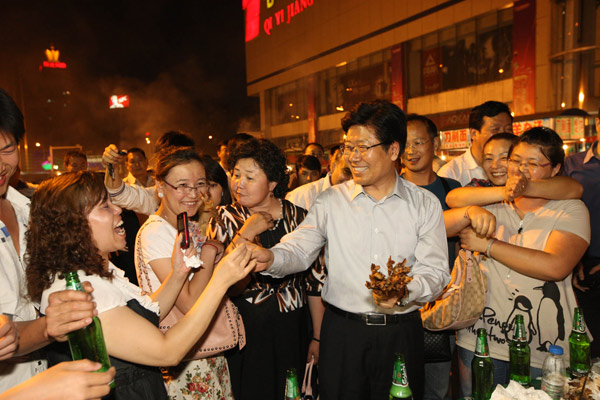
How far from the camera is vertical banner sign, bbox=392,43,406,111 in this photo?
68.3 ft

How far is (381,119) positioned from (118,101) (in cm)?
4560

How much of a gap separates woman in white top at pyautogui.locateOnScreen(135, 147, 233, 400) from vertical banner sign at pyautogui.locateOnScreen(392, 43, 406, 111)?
19537 millimetres

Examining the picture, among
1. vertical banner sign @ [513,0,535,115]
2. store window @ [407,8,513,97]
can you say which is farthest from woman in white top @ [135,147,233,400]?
store window @ [407,8,513,97]

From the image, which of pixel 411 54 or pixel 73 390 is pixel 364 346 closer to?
pixel 73 390

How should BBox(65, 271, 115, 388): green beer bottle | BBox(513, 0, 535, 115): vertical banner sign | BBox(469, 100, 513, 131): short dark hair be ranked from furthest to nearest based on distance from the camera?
BBox(513, 0, 535, 115): vertical banner sign → BBox(469, 100, 513, 131): short dark hair → BBox(65, 271, 115, 388): green beer bottle

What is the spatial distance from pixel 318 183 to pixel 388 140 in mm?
2199

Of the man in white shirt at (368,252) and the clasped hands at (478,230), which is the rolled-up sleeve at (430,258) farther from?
the clasped hands at (478,230)

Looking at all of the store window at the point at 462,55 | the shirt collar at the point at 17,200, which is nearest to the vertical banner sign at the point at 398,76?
the store window at the point at 462,55

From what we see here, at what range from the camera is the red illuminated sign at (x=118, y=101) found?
42.0m

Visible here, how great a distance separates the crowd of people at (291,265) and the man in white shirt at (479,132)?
835 millimetres

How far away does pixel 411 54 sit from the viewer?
20.8m

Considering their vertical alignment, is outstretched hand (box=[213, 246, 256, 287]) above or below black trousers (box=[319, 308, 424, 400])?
above

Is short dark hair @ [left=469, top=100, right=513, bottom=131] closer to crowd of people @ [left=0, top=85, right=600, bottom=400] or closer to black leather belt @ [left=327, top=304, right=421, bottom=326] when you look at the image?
crowd of people @ [left=0, top=85, right=600, bottom=400]

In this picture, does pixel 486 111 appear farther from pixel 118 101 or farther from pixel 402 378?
pixel 118 101
